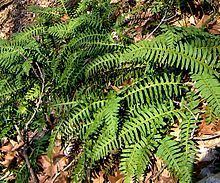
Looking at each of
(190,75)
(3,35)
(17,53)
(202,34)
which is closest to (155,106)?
(190,75)

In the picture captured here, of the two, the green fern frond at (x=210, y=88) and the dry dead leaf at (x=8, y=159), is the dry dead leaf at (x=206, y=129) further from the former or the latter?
the dry dead leaf at (x=8, y=159)

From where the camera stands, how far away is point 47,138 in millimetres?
3977

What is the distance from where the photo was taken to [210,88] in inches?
120

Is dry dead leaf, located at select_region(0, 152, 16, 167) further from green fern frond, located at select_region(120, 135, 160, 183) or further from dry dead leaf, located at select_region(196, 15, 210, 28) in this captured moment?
dry dead leaf, located at select_region(196, 15, 210, 28)

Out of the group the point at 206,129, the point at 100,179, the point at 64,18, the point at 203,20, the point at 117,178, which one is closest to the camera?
the point at 206,129

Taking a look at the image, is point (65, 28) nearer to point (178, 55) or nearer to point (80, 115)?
point (80, 115)

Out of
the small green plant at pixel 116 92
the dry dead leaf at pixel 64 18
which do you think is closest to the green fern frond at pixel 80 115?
the small green plant at pixel 116 92

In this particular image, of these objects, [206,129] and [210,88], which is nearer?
[210,88]

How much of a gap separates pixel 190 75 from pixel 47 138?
163 cm

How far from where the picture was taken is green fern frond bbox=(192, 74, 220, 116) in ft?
9.76

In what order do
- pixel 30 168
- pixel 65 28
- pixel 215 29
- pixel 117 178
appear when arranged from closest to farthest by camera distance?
1. pixel 117 178
2. pixel 30 168
3. pixel 215 29
4. pixel 65 28

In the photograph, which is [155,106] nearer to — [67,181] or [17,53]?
[67,181]

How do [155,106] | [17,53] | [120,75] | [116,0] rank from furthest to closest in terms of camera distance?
[116,0] < [17,53] < [120,75] < [155,106]

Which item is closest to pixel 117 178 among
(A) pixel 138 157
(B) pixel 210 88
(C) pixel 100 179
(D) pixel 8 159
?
(C) pixel 100 179
